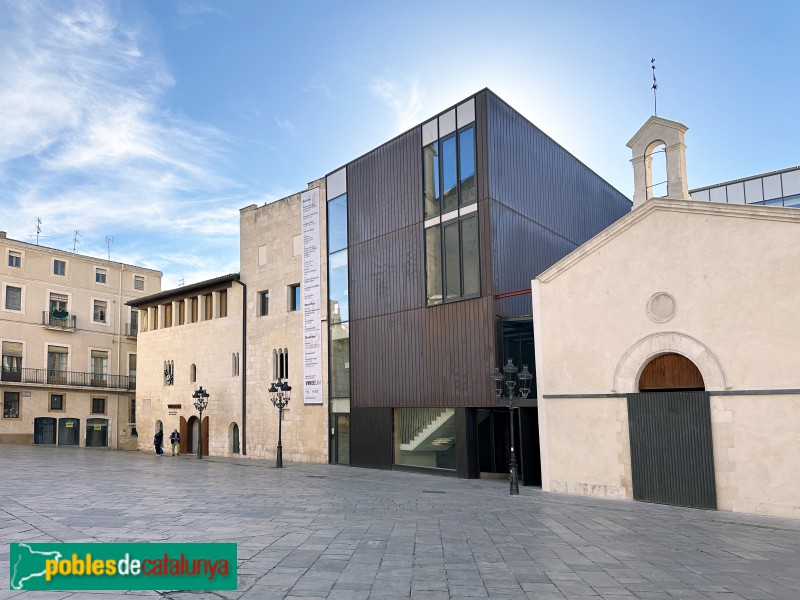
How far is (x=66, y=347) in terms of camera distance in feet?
150

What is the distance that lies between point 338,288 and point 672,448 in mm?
16508

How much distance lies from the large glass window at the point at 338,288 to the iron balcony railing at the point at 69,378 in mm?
25568

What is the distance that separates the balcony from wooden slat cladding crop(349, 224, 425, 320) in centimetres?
2734

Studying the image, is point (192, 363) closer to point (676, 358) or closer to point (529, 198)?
point (529, 198)

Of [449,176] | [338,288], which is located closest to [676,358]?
[449,176]

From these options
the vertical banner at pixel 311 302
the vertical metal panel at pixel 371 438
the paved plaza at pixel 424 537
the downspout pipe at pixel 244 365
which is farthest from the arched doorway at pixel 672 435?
the downspout pipe at pixel 244 365

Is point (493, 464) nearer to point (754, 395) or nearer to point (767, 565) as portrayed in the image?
point (754, 395)

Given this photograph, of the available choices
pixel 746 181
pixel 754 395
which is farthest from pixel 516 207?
pixel 746 181

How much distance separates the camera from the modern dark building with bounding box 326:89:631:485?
22.6 meters

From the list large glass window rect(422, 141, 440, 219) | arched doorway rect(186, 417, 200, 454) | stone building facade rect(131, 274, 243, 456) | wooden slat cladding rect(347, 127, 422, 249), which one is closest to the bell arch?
large glass window rect(422, 141, 440, 219)

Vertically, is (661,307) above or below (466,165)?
below

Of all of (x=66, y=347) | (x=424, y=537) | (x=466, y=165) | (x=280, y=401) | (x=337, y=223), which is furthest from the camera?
(x=66, y=347)

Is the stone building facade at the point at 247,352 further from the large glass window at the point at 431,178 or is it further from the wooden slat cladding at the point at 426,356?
the large glass window at the point at 431,178

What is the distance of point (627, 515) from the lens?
A: 48.8 feet
